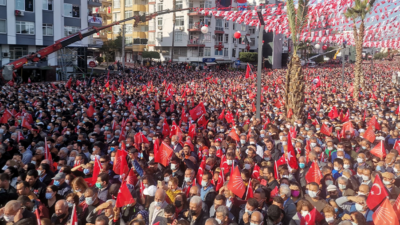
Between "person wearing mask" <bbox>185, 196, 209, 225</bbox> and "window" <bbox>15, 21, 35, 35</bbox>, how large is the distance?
111 ft

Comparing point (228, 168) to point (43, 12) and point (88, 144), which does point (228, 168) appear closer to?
point (88, 144)

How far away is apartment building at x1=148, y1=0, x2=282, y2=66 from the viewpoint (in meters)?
52.2

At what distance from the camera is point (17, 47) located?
3369cm

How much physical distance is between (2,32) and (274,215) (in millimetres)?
34282

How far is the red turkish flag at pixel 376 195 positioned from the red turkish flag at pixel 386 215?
1.42 feet

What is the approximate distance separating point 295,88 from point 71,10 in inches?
1199

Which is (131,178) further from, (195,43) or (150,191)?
(195,43)

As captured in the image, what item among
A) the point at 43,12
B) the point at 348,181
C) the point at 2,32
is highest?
the point at 43,12

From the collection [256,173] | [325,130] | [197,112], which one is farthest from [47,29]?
[256,173]

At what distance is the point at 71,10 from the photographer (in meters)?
36.8

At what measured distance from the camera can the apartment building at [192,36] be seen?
52.2m

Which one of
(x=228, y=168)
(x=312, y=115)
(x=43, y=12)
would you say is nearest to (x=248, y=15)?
(x=312, y=115)

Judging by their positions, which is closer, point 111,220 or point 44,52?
point 111,220

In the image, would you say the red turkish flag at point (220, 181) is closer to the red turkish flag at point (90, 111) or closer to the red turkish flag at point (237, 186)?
the red turkish flag at point (237, 186)
